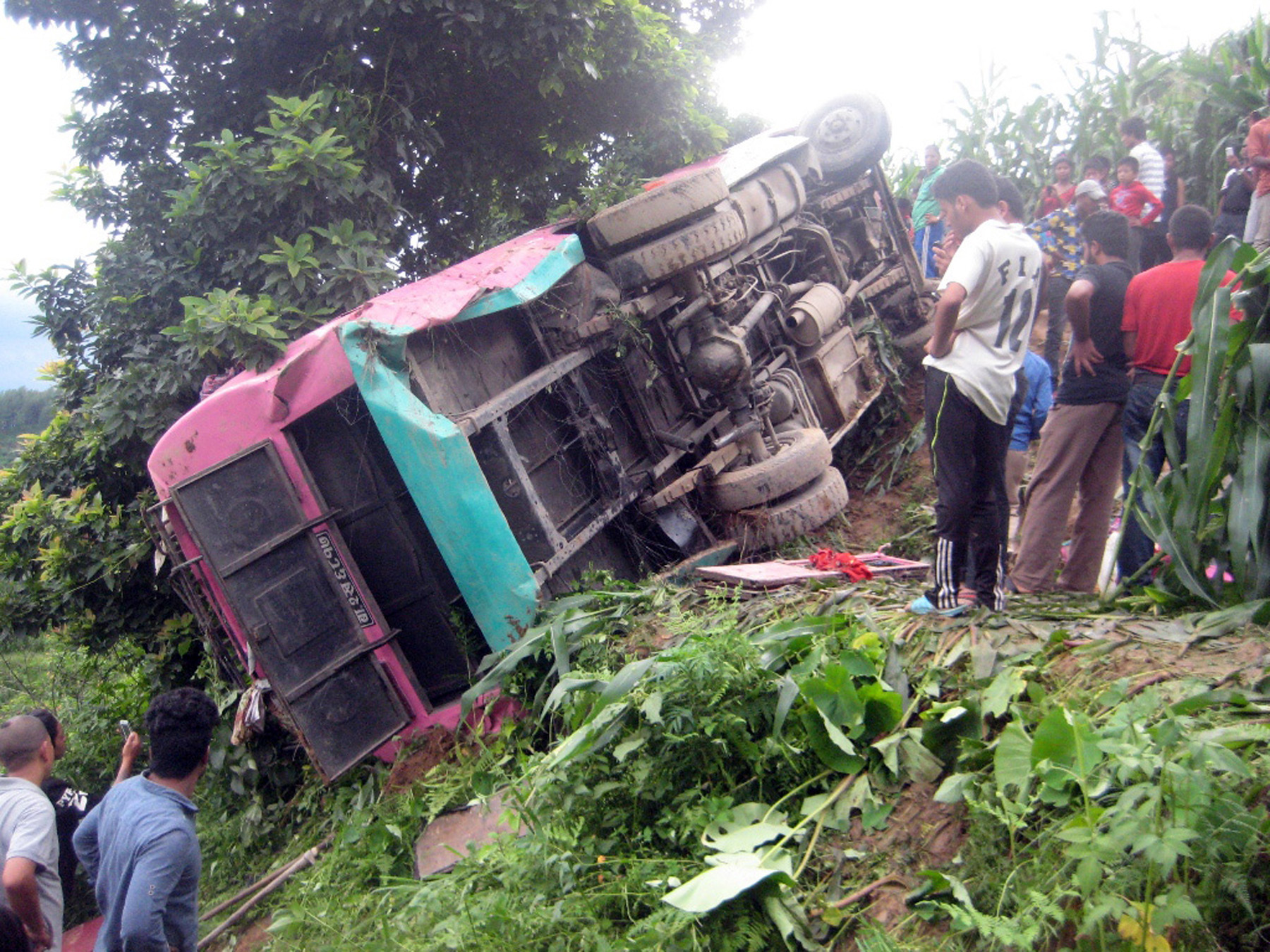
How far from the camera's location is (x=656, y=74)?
28.8 ft

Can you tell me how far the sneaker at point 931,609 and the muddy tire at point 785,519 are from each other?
5.82 ft

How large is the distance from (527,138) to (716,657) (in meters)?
7.51

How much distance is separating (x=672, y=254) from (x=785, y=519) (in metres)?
1.72

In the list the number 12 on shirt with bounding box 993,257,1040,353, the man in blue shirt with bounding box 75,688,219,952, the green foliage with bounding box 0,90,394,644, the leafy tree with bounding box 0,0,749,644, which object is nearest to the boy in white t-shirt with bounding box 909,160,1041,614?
the number 12 on shirt with bounding box 993,257,1040,353

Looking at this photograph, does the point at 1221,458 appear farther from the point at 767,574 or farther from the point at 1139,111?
the point at 1139,111

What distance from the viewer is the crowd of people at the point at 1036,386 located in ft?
11.6

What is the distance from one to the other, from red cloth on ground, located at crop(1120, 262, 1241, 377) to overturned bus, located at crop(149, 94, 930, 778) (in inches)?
73.9

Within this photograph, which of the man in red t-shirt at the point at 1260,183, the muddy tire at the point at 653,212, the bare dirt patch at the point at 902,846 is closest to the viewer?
the bare dirt patch at the point at 902,846

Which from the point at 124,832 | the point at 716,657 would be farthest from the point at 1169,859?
the point at 124,832

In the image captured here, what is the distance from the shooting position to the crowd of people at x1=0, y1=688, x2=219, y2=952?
2.55 meters

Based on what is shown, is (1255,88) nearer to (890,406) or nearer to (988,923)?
(890,406)

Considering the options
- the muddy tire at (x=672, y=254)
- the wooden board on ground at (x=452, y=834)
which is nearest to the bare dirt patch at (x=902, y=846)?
the wooden board on ground at (x=452, y=834)

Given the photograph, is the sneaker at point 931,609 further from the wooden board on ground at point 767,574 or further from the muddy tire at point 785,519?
the muddy tire at point 785,519

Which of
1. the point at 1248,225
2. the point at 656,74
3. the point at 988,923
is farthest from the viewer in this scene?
the point at 656,74
